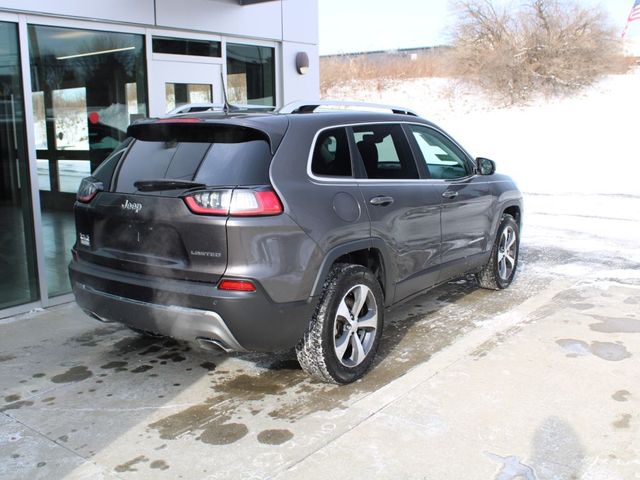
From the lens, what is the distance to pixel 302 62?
28.9ft

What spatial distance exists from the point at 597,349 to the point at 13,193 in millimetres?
5131

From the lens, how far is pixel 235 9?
781cm

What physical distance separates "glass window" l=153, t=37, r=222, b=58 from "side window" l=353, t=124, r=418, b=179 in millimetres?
3420

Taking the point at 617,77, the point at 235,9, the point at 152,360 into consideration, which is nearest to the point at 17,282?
the point at 152,360

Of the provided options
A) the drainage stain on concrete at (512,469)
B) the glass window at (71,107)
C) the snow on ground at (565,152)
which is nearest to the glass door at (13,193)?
the glass window at (71,107)

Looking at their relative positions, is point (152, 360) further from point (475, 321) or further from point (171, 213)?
point (475, 321)

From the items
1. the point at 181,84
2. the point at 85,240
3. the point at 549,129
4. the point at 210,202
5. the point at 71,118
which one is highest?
the point at 181,84

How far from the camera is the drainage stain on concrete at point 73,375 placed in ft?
14.4

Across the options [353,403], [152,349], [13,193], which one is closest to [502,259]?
[353,403]

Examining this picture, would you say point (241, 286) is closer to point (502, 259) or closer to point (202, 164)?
point (202, 164)

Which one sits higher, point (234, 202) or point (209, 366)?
point (234, 202)

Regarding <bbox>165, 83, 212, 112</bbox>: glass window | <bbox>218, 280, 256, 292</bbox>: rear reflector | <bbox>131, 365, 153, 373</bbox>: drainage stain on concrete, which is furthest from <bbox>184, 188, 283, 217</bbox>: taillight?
<bbox>165, 83, 212, 112</bbox>: glass window

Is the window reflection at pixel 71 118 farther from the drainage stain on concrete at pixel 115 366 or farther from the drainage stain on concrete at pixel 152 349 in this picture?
the drainage stain on concrete at pixel 115 366

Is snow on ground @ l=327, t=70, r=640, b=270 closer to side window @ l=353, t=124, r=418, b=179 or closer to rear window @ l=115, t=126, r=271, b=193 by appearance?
side window @ l=353, t=124, r=418, b=179
